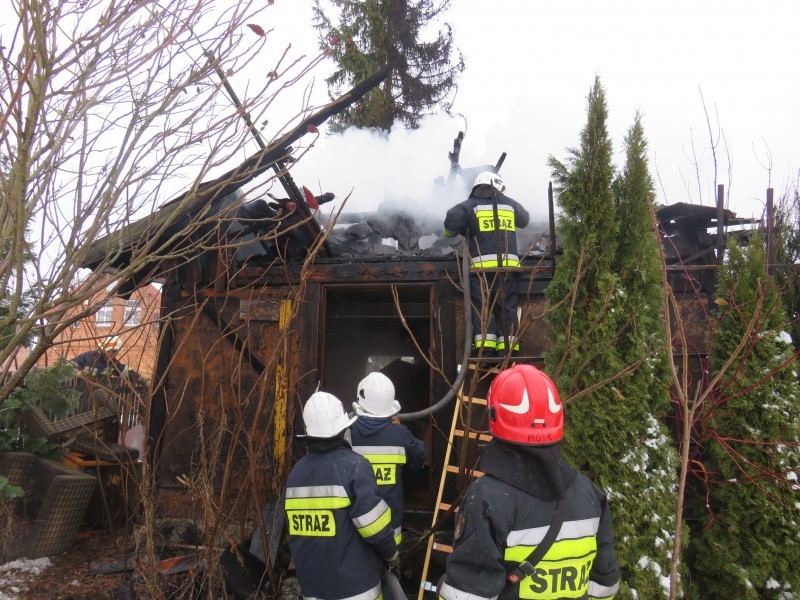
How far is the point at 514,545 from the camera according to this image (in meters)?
2.40

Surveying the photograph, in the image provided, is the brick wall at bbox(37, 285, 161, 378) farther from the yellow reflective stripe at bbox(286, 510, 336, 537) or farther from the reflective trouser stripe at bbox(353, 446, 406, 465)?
the reflective trouser stripe at bbox(353, 446, 406, 465)

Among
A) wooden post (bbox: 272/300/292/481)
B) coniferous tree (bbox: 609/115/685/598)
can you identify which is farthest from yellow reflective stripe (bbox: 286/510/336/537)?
wooden post (bbox: 272/300/292/481)

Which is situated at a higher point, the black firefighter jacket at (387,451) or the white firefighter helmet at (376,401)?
the white firefighter helmet at (376,401)

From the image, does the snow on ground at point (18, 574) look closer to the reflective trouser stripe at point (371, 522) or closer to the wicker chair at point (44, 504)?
the wicker chair at point (44, 504)

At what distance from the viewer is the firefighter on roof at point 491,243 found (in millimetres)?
5832

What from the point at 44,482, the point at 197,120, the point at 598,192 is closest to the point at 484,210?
the point at 598,192

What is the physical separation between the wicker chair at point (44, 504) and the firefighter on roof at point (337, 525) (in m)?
3.52

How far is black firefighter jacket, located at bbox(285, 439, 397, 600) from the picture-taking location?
368 cm

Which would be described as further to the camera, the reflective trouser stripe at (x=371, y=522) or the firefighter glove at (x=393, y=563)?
the firefighter glove at (x=393, y=563)

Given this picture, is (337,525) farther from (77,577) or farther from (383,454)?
(77,577)

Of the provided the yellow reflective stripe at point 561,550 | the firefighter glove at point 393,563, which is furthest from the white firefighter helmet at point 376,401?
the yellow reflective stripe at point 561,550

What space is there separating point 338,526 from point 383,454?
3.58ft

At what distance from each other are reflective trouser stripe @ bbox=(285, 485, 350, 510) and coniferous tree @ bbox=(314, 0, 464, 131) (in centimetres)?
1162

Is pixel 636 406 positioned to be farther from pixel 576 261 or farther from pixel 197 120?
pixel 197 120
